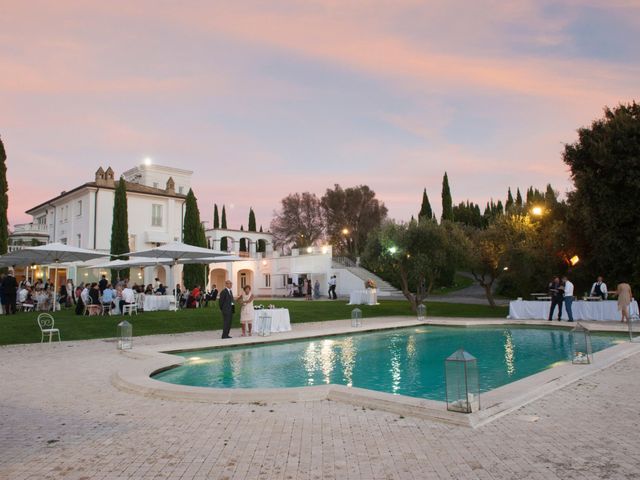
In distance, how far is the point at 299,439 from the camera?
4.67 meters

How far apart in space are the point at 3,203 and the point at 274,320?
2337 cm

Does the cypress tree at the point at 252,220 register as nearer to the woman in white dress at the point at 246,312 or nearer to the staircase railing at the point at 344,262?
the staircase railing at the point at 344,262

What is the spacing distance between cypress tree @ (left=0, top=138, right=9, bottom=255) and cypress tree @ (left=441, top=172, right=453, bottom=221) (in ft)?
132

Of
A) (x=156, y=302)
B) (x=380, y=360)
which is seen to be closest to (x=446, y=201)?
(x=156, y=302)

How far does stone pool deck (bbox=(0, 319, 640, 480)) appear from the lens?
12.5 ft

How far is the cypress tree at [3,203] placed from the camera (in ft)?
93.7

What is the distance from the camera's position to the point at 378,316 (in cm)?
2223

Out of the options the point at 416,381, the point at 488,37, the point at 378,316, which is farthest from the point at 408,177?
the point at 416,381

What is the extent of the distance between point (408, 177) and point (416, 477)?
31744mm

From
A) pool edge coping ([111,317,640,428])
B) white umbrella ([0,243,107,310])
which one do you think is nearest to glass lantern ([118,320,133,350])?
pool edge coping ([111,317,640,428])

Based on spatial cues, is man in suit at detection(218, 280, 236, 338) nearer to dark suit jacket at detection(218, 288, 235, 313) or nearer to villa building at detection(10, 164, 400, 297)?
dark suit jacket at detection(218, 288, 235, 313)

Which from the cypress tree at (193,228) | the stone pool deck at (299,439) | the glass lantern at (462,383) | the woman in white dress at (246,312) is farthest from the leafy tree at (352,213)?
the glass lantern at (462,383)

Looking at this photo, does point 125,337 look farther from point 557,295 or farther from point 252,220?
point 252,220

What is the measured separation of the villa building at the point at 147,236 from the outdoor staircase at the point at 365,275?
89mm
